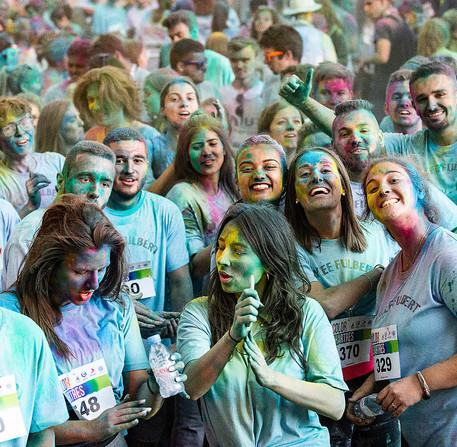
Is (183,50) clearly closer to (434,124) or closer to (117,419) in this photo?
(434,124)

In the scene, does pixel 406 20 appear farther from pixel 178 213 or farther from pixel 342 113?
pixel 178 213

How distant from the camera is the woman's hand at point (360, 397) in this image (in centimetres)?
305

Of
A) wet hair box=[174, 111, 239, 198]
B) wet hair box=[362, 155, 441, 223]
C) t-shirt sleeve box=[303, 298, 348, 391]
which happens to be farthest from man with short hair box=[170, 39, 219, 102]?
t-shirt sleeve box=[303, 298, 348, 391]

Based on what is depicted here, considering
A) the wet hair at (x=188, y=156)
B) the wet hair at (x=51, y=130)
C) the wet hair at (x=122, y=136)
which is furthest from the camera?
the wet hair at (x=51, y=130)

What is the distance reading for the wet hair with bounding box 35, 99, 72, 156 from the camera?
18.0 feet

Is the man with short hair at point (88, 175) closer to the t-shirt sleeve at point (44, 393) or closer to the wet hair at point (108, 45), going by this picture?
the t-shirt sleeve at point (44, 393)

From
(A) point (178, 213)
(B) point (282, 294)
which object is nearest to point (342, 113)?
(A) point (178, 213)

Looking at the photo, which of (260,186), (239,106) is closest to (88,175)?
(260,186)

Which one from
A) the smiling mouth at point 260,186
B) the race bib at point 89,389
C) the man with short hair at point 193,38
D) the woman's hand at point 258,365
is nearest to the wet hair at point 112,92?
the man with short hair at point 193,38

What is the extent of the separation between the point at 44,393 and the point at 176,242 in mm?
1566

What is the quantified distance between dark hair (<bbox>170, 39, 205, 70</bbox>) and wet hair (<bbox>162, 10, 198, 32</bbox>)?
0.74 m

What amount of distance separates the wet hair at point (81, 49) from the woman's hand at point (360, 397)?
15.5ft

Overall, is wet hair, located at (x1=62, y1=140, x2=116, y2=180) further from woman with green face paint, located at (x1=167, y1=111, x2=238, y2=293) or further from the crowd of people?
woman with green face paint, located at (x1=167, y1=111, x2=238, y2=293)

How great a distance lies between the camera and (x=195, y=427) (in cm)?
357
